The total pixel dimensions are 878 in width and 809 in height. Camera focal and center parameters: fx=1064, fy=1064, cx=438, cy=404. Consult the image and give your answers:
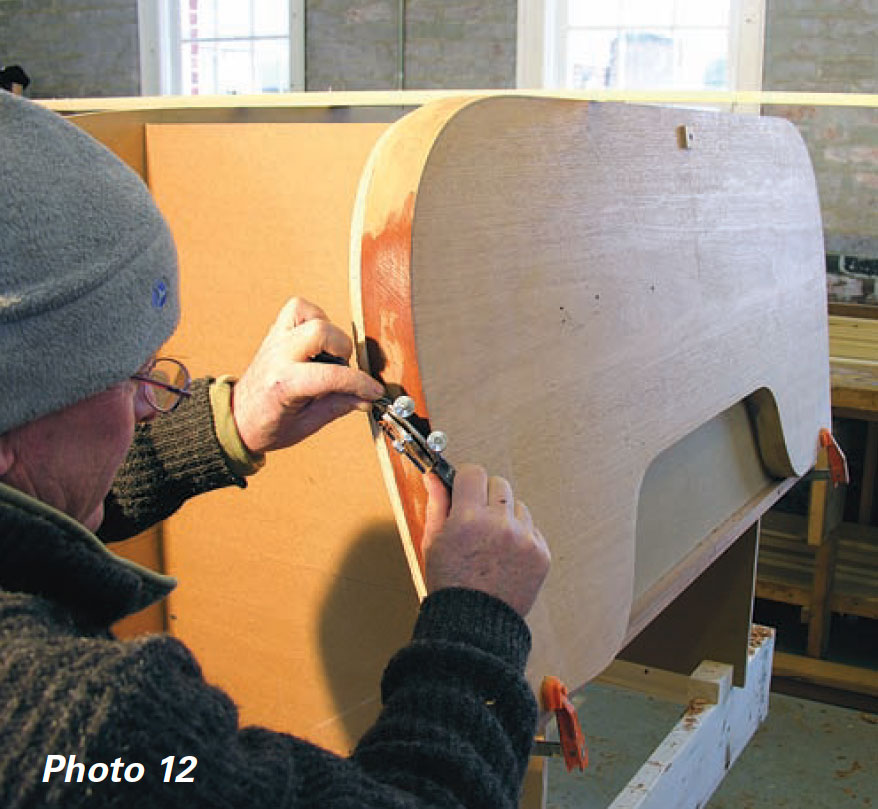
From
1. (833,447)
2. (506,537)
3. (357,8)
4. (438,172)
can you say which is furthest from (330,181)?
(357,8)

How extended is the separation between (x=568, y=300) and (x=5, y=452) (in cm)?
49

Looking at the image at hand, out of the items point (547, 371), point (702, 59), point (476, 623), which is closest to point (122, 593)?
point (476, 623)

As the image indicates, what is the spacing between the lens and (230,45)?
593cm

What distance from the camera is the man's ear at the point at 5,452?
661 millimetres

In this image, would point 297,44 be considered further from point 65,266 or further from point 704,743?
point 65,266

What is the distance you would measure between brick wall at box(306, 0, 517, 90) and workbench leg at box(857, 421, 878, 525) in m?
2.48

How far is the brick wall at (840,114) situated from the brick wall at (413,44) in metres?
1.30

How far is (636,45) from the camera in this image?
473 cm

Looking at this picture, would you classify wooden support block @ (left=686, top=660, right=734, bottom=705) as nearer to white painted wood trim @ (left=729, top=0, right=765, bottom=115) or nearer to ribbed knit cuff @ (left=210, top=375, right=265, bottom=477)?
ribbed knit cuff @ (left=210, top=375, right=265, bottom=477)

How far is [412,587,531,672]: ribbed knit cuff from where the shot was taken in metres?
0.74

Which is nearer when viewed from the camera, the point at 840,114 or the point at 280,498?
the point at 280,498

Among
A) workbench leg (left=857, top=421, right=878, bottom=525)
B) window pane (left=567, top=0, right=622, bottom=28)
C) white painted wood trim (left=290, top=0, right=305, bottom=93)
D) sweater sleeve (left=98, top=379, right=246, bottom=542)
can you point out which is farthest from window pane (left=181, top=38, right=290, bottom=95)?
sweater sleeve (left=98, top=379, right=246, bottom=542)

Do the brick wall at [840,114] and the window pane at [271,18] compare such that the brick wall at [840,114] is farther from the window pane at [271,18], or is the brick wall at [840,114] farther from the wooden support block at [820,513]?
the window pane at [271,18]

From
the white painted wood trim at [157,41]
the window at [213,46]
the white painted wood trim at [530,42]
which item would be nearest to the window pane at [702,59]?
the white painted wood trim at [530,42]
